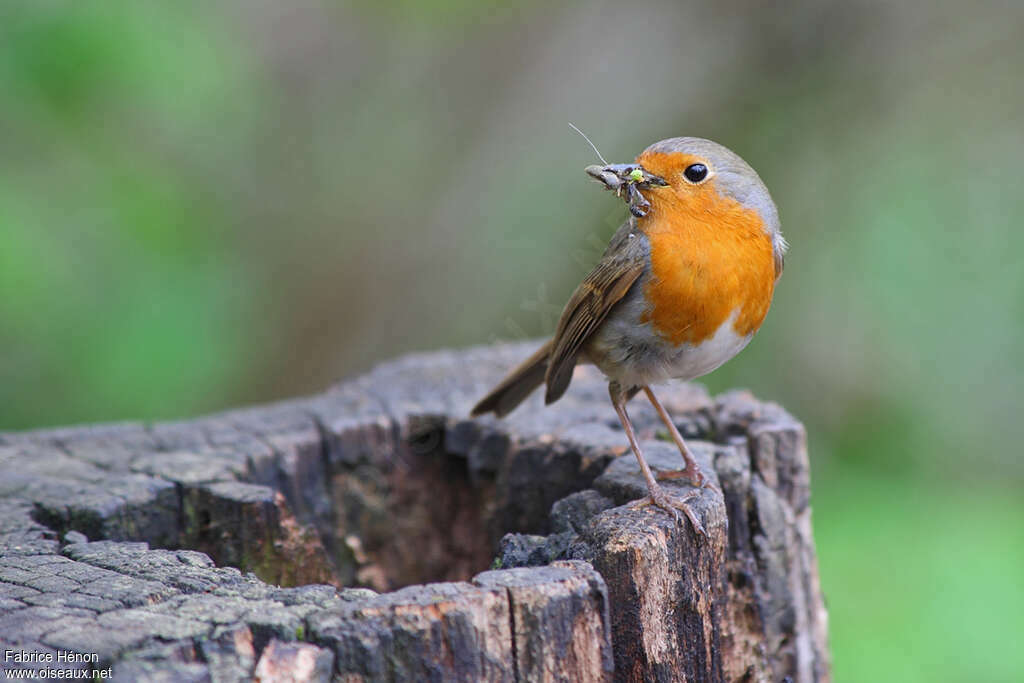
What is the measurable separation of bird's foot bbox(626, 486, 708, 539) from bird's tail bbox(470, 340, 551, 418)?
0.95m

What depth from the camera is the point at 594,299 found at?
323 cm

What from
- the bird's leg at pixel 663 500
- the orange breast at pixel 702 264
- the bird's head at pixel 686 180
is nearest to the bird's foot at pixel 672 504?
the bird's leg at pixel 663 500

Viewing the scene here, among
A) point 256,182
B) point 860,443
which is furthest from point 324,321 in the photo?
point 860,443

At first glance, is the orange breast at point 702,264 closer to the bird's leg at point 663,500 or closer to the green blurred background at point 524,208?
the bird's leg at point 663,500

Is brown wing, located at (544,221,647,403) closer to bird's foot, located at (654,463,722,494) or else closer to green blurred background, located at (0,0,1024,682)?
bird's foot, located at (654,463,722,494)

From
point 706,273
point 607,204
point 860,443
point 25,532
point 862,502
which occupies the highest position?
point 607,204

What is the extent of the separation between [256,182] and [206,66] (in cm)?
173

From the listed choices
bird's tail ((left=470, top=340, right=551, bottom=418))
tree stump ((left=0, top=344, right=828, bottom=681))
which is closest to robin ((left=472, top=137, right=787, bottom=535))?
tree stump ((left=0, top=344, right=828, bottom=681))

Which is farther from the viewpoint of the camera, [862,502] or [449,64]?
[449,64]

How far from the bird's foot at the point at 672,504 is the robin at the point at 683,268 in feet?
0.28

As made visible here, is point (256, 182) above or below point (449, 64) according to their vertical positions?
below

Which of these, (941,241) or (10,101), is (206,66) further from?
(941,241)

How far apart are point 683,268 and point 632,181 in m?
0.29

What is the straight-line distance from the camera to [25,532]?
290 centimetres
